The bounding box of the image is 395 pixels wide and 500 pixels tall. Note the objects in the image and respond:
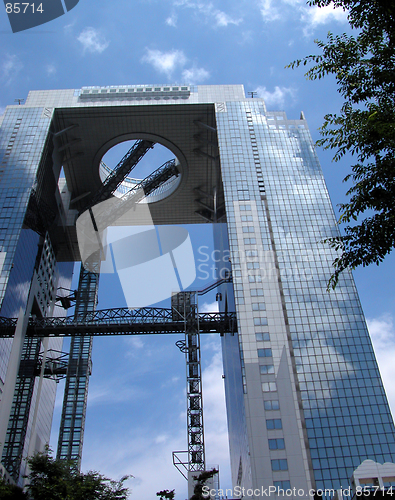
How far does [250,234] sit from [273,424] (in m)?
21.6

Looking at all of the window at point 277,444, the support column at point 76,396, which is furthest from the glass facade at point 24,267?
the window at point 277,444

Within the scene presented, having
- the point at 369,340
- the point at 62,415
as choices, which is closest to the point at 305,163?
the point at 369,340

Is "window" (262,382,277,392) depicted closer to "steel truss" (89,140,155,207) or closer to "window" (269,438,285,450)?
"window" (269,438,285,450)

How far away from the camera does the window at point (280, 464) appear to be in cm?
4044

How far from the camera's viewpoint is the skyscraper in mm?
42406

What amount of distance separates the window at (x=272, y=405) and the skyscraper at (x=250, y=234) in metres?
0.10

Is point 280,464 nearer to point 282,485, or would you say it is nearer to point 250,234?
point 282,485

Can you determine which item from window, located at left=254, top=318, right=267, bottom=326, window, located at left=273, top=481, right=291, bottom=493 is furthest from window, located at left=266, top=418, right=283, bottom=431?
window, located at left=254, top=318, right=267, bottom=326

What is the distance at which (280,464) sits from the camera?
40.6 m

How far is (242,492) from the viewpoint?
4275 centimetres

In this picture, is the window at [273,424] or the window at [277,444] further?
the window at [273,424]

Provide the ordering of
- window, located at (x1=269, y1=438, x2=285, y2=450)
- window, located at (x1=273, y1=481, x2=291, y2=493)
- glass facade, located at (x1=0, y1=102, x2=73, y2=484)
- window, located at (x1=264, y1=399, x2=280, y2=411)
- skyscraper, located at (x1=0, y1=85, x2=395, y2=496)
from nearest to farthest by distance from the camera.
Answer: window, located at (x1=273, y1=481, x2=291, y2=493)
window, located at (x1=269, y1=438, x2=285, y2=450)
skyscraper, located at (x1=0, y1=85, x2=395, y2=496)
window, located at (x1=264, y1=399, x2=280, y2=411)
glass facade, located at (x1=0, y1=102, x2=73, y2=484)

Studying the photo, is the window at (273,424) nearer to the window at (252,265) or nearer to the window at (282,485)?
the window at (282,485)

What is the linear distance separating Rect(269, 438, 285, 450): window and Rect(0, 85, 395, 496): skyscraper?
0.12 m
